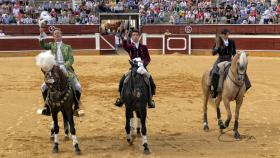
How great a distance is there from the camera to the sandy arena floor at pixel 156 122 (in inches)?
272

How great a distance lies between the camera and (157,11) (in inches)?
1120

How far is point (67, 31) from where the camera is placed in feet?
84.0

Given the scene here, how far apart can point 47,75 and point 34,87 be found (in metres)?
7.36

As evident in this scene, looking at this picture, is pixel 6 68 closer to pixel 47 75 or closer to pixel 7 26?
pixel 7 26

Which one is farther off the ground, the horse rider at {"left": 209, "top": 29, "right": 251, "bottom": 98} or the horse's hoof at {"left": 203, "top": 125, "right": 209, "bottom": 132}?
the horse rider at {"left": 209, "top": 29, "right": 251, "bottom": 98}

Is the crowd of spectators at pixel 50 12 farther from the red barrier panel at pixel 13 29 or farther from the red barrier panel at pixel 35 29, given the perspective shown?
the red barrier panel at pixel 13 29

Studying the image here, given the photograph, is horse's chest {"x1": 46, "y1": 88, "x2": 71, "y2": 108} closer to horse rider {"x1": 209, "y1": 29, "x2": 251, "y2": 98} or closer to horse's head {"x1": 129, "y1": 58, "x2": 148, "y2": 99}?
horse's head {"x1": 129, "y1": 58, "x2": 148, "y2": 99}

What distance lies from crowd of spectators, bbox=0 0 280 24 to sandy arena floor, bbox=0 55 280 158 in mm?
10860

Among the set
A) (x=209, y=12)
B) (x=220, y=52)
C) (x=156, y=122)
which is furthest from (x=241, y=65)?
(x=209, y=12)

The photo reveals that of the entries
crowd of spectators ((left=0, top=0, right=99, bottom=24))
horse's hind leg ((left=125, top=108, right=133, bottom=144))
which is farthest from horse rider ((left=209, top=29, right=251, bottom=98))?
crowd of spectators ((left=0, top=0, right=99, bottom=24))

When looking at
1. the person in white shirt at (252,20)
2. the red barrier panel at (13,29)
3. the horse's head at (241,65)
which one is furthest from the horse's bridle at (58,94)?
the person in white shirt at (252,20)

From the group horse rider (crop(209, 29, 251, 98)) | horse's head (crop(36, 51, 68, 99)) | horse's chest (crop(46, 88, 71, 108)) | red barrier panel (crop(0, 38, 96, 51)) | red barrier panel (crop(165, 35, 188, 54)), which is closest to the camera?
horse's head (crop(36, 51, 68, 99))

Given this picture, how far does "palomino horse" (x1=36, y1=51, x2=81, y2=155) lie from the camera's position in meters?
6.22

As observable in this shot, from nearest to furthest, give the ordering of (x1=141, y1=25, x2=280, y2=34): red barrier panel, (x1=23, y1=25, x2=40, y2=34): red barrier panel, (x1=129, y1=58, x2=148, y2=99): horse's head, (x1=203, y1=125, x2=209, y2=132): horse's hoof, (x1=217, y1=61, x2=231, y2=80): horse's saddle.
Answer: (x1=129, y1=58, x2=148, y2=99): horse's head
(x1=217, y1=61, x2=231, y2=80): horse's saddle
(x1=203, y1=125, x2=209, y2=132): horse's hoof
(x1=141, y1=25, x2=280, y2=34): red barrier panel
(x1=23, y1=25, x2=40, y2=34): red barrier panel
